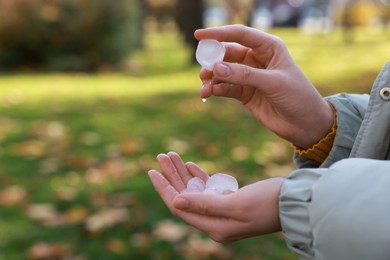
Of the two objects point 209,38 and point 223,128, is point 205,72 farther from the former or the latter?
point 223,128

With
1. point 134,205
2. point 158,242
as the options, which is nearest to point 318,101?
point 158,242

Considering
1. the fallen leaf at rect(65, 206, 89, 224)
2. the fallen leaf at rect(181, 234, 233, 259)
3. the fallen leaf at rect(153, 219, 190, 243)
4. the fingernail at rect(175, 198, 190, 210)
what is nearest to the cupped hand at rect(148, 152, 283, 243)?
the fingernail at rect(175, 198, 190, 210)

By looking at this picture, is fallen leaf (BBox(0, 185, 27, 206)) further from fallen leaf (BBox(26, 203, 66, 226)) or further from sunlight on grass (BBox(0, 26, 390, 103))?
sunlight on grass (BBox(0, 26, 390, 103))

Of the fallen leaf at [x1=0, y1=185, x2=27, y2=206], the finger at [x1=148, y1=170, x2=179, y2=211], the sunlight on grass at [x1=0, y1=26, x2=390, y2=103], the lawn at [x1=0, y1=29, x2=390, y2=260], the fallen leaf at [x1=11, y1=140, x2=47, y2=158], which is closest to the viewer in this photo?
the finger at [x1=148, y1=170, x2=179, y2=211]

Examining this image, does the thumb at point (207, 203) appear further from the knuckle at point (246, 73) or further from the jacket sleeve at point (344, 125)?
the jacket sleeve at point (344, 125)

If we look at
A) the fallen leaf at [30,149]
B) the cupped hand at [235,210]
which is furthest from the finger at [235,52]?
the fallen leaf at [30,149]

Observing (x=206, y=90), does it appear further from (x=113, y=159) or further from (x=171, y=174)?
(x=113, y=159)

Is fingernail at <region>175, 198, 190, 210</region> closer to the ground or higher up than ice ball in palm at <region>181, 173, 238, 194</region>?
higher up
